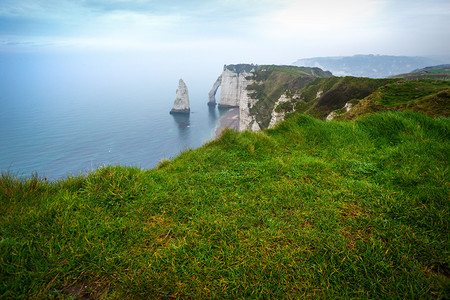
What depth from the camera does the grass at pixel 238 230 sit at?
86.5 inches

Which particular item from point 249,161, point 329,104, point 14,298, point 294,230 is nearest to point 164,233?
point 14,298

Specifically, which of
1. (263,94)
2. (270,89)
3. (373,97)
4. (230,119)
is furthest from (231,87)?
(373,97)

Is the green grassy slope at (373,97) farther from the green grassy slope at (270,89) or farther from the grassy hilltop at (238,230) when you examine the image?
the green grassy slope at (270,89)

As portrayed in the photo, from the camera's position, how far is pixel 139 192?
3.80 metres

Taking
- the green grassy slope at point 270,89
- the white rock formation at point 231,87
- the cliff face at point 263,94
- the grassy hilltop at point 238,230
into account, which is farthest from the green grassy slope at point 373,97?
the white rock formation at point 231,87

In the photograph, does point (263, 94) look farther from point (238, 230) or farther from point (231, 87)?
point (238, 230)

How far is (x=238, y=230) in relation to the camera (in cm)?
298

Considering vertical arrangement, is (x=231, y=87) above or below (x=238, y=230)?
above

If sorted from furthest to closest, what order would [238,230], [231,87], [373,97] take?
[231,87]
[373,97]
[238,230]

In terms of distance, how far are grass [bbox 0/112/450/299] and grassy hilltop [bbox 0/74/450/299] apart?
2cm

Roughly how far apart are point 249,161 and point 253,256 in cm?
291

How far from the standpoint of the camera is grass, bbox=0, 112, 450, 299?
220 cm

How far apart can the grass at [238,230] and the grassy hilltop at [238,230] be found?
0.02 meters

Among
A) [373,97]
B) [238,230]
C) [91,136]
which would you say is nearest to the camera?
[238,230]
